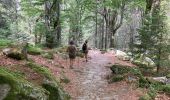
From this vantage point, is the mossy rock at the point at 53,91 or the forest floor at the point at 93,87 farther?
the forest floor at the point at 93,87

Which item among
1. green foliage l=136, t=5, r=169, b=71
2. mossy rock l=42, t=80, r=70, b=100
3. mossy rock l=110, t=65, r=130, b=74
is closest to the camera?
mossy rock l=42, t=80, r=70, b=100

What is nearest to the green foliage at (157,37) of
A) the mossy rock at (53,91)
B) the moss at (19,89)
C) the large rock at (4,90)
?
the mossy rock at (53,91)

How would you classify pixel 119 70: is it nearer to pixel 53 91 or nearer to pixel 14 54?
pixel 14 54

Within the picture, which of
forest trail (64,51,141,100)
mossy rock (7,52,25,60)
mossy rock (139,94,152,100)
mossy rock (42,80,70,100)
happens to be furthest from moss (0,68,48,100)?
mossy rock (7,52,25,60)

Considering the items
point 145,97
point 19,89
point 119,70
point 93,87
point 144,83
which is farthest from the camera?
point 119,70

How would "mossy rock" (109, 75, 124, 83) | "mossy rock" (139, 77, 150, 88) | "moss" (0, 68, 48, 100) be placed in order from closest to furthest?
"moss" (0, 68, 48, 100) → "mossy rock" (139, 77, 150, 88) → "mossy rock" (109, 75, 124, 83)

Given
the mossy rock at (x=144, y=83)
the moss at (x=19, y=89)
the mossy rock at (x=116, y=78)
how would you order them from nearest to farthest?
1. the moss at (x=19, y=89)
2. the mossy rock at (x=144, y=83)
3. the mossy rock at (x=116, y=78)

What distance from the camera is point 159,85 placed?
16156 millimetres

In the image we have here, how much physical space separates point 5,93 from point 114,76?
892 cm

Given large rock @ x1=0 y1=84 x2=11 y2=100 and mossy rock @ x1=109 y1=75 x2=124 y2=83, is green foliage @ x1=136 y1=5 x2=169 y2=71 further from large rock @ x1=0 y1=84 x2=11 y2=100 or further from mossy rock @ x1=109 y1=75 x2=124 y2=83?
large rock @ x1=0 y1=84 x2=11 y2=100

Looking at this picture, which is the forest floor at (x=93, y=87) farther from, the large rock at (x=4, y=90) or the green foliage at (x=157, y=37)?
the green foliage at (x=157, y=37)

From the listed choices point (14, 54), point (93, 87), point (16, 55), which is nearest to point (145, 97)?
point (93, 87)

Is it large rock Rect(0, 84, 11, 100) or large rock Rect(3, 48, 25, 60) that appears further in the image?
large rock Rect(3, 48, 25, 60)

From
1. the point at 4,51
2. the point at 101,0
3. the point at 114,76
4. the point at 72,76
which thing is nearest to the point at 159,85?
the point at 114,76
